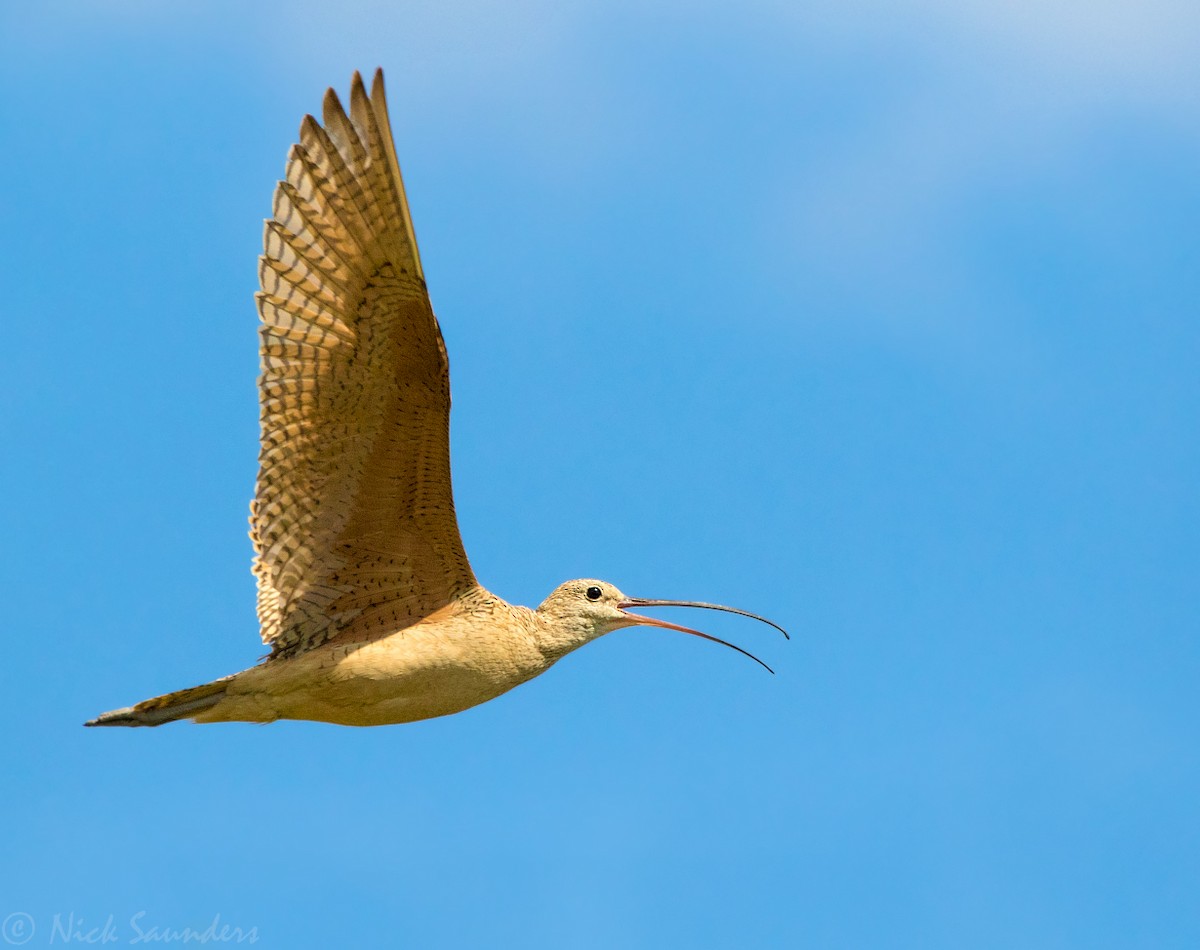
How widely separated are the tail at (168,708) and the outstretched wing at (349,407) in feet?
2.29

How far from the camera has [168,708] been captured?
14.8 metres

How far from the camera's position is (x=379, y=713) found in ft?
50.4

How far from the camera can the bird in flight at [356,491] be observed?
14.5m

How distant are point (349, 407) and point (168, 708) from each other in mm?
2759

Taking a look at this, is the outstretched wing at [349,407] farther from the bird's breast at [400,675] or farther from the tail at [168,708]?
the tail at [168,708]

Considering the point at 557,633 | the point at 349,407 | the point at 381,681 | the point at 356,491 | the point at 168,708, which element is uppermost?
the point at 349,407

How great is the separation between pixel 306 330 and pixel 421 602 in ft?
8.24

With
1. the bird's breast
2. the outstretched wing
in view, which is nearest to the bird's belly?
the bird's breast

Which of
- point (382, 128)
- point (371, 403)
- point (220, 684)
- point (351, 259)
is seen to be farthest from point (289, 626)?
point (382, 128)

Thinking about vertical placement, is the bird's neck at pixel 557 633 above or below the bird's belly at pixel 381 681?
above

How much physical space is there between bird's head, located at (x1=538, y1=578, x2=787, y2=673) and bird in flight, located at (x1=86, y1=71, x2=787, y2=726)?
0.02 metres

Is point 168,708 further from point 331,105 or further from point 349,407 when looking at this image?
point 331,105

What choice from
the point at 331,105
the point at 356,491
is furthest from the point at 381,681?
the point at 331,105

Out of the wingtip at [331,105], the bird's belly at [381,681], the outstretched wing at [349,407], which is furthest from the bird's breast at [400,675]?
the wingtip at [331,105]
